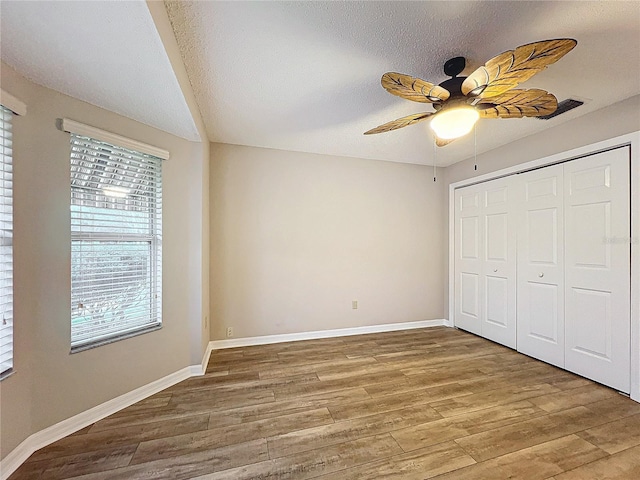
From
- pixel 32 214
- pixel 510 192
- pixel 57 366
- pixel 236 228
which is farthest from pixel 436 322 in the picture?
pixel 32 214

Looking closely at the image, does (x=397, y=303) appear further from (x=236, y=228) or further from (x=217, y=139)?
(x=217, y=139)

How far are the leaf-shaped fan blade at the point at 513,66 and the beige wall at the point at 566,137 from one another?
1.66 m

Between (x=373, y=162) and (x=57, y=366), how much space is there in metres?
3.79

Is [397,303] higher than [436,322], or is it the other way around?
[397,303]

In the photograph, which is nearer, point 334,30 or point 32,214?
point 334,30

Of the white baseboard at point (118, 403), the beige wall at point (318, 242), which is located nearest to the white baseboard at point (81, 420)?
the white baseboard at point (118, 403)

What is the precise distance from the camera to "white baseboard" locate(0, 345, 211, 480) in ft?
4.83

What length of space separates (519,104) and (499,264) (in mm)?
2308

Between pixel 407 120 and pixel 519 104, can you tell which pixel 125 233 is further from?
pixel 519 104

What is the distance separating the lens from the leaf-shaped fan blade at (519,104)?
1.55m

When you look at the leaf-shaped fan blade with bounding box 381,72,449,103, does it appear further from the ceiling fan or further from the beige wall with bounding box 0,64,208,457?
the beige wall with bounding box 0,64,208,457

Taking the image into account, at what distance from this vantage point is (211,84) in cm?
199

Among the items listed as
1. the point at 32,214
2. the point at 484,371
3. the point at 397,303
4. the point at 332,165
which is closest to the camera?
the point at 32,214

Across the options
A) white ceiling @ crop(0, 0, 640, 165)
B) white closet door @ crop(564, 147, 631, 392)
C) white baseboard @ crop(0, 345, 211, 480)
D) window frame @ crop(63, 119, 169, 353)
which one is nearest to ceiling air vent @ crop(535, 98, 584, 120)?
white ceiling @ crop(0, 0, 640, 165)
